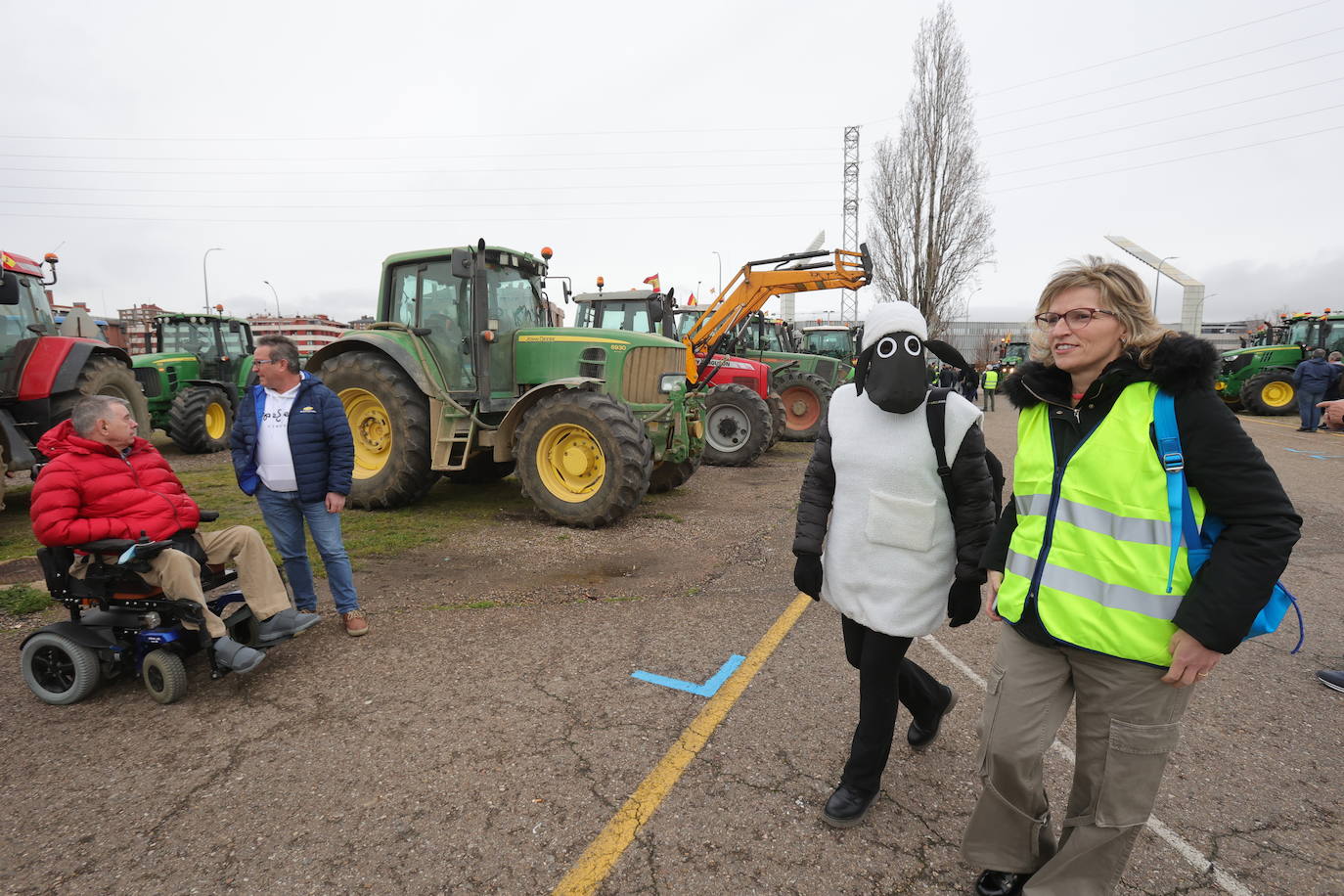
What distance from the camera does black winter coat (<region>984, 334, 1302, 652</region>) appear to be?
150 cm

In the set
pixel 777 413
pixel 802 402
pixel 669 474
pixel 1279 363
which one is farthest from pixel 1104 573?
pixel 1279 363

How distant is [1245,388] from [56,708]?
74.9 ft

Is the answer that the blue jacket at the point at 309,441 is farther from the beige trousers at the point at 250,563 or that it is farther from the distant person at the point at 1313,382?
the distant person at the point at 1313,382

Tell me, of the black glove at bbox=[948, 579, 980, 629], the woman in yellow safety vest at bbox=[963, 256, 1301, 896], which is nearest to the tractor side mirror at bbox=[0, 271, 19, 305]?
the black glove at bbox=[948, 579, 980, 629]

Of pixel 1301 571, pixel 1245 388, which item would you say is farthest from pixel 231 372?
pixel 1245 388

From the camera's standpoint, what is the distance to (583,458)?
6.34 meters

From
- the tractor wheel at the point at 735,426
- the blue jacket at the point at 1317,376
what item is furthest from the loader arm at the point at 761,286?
the blue jacket at the point at 1317,376

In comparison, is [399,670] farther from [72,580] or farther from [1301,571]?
[1301,571]

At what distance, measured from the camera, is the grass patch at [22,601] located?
4.15m

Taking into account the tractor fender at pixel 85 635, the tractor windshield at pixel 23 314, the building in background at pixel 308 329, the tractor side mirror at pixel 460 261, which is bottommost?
the tractor fender at pixel 85 635

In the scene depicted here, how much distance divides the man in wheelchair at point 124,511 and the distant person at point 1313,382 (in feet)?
58.5

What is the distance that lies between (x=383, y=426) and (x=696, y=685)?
487 centimetres

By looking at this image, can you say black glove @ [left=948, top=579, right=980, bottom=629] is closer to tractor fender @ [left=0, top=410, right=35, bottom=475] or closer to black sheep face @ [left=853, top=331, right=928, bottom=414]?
black sheep face @ [left=853, top=331, right=928, bottom=414]

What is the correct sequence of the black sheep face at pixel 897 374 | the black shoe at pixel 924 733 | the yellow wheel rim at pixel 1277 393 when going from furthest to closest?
the yellow wheel rim at pixel 1277 393, the black shoe at pixel 924 733, the black sheep face at pixel 897 374
